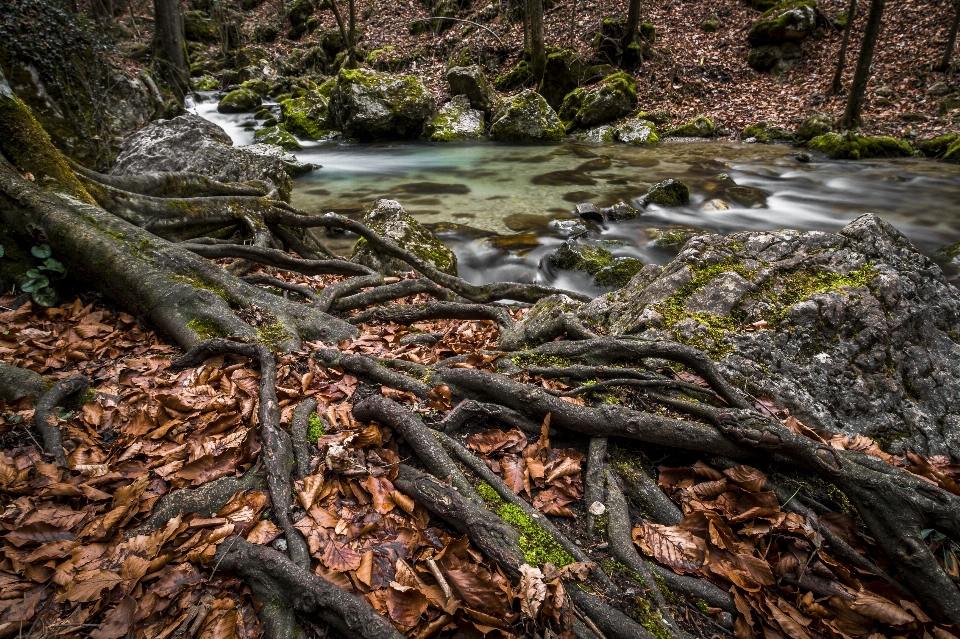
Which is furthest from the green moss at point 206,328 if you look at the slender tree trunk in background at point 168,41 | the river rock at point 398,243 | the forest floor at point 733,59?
the forest floor at point 733,59

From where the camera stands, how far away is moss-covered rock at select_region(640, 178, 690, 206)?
11922 mm

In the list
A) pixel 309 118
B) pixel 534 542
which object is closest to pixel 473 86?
pixel 309 118

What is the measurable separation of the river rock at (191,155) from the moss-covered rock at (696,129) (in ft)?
52.1

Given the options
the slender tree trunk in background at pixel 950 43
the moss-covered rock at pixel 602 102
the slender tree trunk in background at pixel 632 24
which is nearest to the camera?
the slender tree trunk in background at pixel 950 43

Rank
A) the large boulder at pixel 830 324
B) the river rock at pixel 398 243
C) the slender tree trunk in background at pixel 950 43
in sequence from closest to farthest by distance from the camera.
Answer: the large boulder at pixel 830 324 < the river rock at pixel 398 243 < the slender tree trunk in background at pixel 950 43

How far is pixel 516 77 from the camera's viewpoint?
73.4 feet

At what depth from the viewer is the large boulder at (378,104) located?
1856cm

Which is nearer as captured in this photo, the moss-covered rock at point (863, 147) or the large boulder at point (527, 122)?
the moss-covered rock at point (863, 147)

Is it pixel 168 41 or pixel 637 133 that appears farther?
pixel 637 133

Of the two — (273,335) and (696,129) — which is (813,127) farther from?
(273,335)

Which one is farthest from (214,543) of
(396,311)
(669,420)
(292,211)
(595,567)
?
(292,211)

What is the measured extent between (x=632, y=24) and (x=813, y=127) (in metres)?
9.68

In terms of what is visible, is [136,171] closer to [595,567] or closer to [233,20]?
[595,567]

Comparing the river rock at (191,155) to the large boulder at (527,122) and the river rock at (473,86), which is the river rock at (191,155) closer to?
the large boulder at (527,122)
